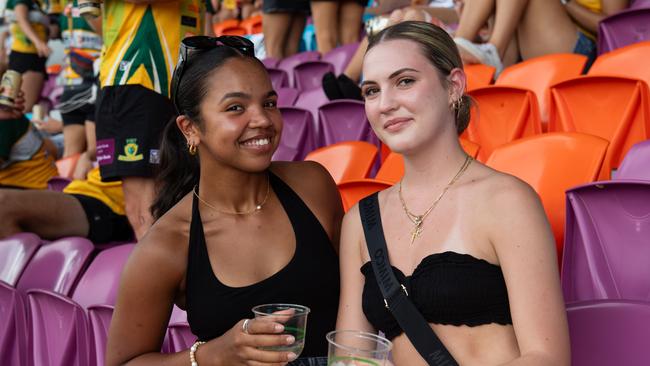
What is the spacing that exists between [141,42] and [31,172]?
74.1 inches

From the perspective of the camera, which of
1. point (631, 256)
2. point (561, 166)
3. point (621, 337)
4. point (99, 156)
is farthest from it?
point (99, 156)

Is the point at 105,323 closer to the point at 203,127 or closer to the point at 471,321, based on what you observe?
the point at 203,127

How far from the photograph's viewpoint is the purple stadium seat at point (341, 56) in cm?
514

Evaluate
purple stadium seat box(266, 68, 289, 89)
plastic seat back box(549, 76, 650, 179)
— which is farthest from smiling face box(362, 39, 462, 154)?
purple stadium seat box(266, 68, 289, 89)

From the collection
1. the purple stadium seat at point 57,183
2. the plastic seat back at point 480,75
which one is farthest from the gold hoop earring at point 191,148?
the purple stadium seat at point 57,183

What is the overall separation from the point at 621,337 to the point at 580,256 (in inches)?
20.0

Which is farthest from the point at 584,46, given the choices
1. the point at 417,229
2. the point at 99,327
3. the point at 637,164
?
the point at 99,327

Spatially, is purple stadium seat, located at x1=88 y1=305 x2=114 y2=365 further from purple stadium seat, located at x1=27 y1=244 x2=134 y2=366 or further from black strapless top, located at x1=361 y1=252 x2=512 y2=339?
black strapless top, located at x1=361 y1=252 x2=512 y2=339

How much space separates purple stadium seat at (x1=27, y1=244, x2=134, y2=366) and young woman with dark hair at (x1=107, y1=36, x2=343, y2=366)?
818mm

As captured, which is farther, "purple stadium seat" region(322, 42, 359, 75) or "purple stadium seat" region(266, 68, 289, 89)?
"purple stadium seat" region(266, 68, 289, 89)

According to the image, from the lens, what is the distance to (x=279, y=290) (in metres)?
1.76

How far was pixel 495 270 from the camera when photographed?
1.42 meters

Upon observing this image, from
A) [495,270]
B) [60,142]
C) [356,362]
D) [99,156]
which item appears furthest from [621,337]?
[60,142]

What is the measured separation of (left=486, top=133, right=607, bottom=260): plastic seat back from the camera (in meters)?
2.16
